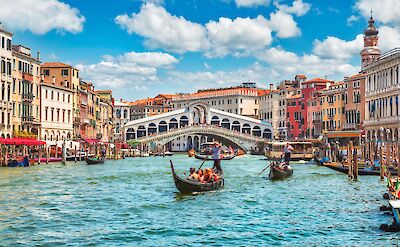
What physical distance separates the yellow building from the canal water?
81.8 ft

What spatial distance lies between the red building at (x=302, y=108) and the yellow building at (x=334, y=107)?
3092 millimetres

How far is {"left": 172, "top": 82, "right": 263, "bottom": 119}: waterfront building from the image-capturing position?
6272cm

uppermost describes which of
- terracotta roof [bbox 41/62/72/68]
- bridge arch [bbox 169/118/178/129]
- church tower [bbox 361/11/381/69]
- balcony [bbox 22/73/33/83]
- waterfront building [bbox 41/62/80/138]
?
church tower [bbox 361/11/381/69]

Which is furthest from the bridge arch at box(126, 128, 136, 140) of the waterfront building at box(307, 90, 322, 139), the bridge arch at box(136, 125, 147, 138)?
the waterfront building at box(307, 90, 322, 139)

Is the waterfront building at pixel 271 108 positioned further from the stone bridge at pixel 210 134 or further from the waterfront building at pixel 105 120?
the waterfront building at pixel 105 120

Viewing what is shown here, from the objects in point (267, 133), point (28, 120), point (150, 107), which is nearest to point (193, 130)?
point (267, 133)

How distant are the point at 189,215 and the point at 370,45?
29.4m

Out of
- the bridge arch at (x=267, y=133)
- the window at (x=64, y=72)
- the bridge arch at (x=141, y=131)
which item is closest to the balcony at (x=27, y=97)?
the window at (x=64, y=72)

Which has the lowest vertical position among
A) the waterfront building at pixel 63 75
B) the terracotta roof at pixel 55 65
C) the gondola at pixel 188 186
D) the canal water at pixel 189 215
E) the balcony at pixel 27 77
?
the canal water at pixel 189 215

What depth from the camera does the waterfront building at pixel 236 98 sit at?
206 feet

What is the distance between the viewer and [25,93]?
30188 millimetres

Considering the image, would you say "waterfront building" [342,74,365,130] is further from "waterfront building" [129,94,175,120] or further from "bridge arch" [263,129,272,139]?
"waterfront building" [129,94,175,120]

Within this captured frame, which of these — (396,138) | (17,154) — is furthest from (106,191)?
(396,138)

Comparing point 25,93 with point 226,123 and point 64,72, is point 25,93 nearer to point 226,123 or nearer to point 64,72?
point 64,72
